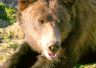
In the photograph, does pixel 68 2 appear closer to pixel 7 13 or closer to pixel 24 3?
pixel 24 3

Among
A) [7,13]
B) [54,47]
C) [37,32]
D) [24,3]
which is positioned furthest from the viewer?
[7,13]

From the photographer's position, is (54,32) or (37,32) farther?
(37,32)

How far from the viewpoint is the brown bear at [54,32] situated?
249 inches

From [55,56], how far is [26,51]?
2.92ft

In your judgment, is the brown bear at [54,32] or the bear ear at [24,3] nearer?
the brown bear at [54,32]

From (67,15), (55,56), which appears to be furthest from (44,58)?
(67,15)

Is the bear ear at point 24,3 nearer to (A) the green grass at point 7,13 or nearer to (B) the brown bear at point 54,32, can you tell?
(B) the brown bear at point 54,32

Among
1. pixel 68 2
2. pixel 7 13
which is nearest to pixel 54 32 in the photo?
pixel 68 2

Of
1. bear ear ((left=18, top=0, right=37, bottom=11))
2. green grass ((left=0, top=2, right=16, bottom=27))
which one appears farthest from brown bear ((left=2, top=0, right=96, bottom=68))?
green grass ((left=0, top=2, right=16, bottom=27))

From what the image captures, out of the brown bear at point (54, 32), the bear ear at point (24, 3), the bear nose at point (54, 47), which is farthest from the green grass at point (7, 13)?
the bear nose at point (54, 47)

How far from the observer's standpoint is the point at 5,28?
9.13 metres

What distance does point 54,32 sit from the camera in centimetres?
622

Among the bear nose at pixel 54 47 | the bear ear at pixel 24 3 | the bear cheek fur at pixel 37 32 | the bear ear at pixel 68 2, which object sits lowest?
the bear nose at pixel 54 47

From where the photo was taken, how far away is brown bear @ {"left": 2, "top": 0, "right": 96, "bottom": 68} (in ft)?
20.7
